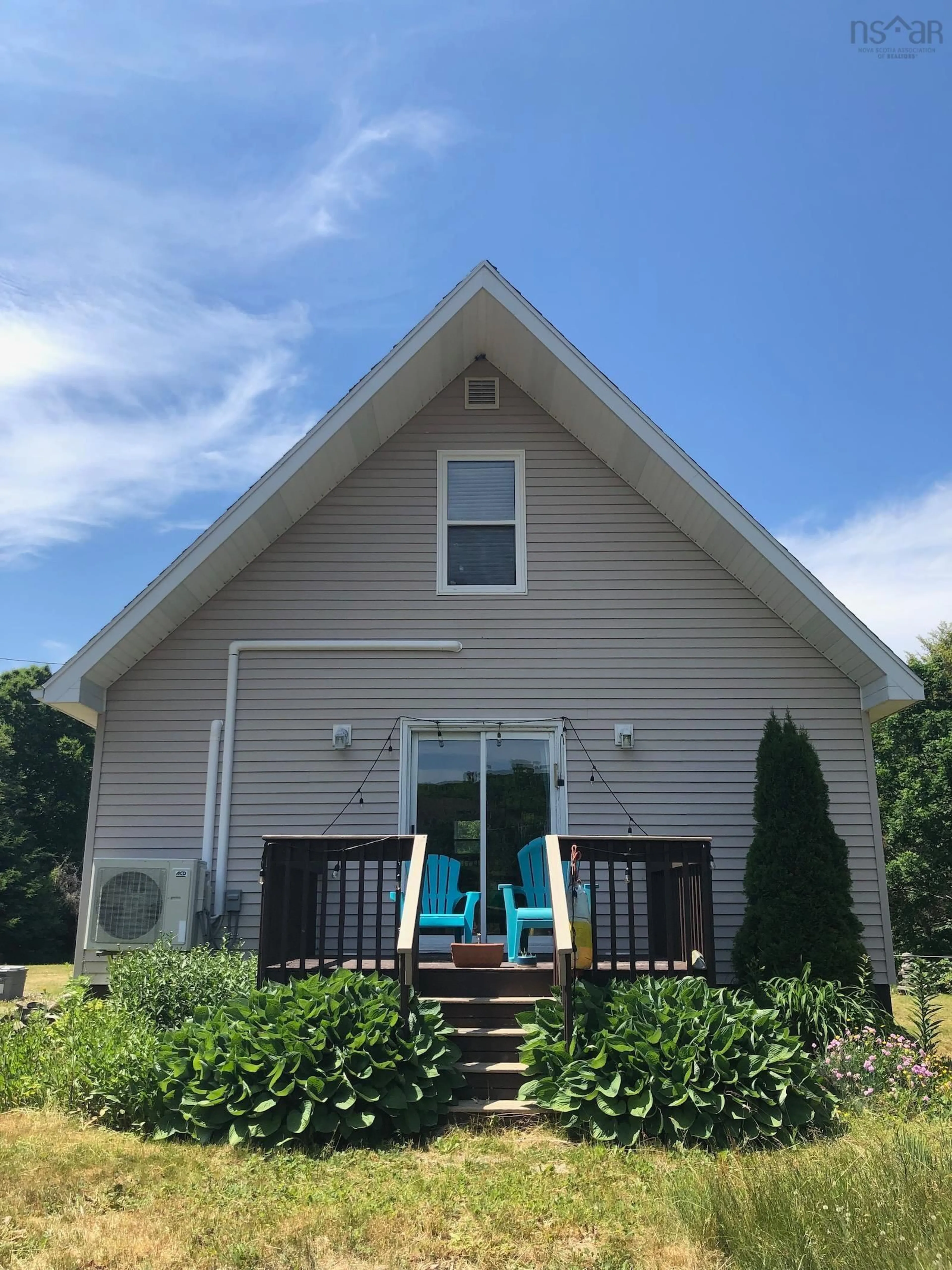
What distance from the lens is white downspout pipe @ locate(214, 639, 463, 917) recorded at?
8367mm

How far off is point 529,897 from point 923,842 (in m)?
16.1

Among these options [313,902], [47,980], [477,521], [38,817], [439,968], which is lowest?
[47,980]

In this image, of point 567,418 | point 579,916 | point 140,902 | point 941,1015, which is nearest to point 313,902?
point 140,902

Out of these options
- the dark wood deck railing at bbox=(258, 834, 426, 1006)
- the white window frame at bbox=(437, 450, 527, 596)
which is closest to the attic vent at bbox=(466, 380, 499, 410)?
the white window frame at bbox=(437, 450, 527, 596)

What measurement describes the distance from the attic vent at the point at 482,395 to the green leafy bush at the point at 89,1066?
5.73 m

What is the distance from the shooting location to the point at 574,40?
847cm

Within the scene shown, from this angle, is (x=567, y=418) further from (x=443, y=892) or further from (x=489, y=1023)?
(x=489, y=1023)

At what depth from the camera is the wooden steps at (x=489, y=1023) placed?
216 inches

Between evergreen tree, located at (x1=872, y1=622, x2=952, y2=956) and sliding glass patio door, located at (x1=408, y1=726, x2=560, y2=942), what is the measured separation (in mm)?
14047

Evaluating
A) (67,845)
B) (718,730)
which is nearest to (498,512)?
(718,730)

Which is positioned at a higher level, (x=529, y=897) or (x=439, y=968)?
(x=529, y=897)

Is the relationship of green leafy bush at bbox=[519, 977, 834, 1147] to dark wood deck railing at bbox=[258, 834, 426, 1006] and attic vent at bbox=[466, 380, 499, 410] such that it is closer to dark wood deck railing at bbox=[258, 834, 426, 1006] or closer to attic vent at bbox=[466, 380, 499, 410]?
dark wood deck railing at bbox=[258, 834, 426, 1006]

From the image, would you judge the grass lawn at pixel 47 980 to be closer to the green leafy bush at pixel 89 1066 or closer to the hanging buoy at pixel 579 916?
the green leafy bush at pixel 89 1066

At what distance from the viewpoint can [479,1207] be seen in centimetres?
402
